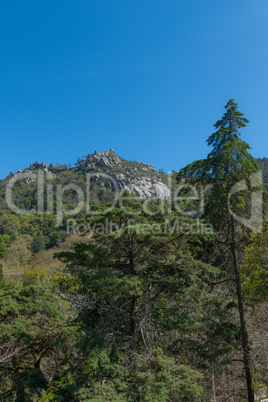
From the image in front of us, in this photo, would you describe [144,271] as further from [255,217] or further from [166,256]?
[255,217]

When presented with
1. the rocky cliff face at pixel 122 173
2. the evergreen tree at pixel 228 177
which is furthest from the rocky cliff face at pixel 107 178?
the evergreen tree at pixel 228 177

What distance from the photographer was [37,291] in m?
8.72

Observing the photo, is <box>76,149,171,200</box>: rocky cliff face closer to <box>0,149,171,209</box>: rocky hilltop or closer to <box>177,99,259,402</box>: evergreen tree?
<box>0,149,171,209</box>: rocky hilltop

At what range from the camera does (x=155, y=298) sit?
8133 millimetres

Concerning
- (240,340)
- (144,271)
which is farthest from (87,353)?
(240,340)

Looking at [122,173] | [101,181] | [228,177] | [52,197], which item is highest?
[122,173]

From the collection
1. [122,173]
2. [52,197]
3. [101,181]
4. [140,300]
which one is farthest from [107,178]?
[140,300]

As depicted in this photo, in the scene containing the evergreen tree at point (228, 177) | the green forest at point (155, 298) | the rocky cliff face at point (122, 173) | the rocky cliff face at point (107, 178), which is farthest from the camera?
the rocky cliff face at point (122, 173)

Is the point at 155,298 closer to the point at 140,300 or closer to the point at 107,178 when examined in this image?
the point at 140,300

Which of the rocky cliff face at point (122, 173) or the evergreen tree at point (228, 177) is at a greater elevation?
the rocky cliff face at point (122, 173)

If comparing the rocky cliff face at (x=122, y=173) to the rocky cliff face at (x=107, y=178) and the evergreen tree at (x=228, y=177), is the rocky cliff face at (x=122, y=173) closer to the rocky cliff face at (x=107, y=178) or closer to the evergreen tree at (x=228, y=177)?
the rocky cliff face at (x=107, y=178)

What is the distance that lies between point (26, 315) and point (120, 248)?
4.17 metres

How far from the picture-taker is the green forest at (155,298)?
6.02 m

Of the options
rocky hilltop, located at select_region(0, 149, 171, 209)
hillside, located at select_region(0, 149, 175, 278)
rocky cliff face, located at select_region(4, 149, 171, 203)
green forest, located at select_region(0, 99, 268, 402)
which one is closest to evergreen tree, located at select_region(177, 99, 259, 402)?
green forest, located at select_region(0, 99, 268, 402)
